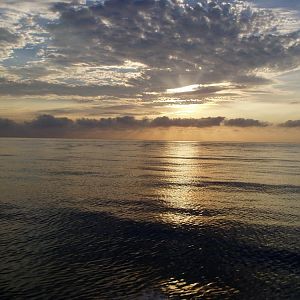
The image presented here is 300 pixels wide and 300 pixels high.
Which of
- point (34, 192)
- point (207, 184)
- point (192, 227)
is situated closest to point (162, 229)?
point (192, 227)

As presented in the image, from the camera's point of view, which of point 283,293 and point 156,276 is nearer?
point 283,293

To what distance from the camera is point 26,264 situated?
35031mm

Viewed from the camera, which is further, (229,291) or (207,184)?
(207,184)

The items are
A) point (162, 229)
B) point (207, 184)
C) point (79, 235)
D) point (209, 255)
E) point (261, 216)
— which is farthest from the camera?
point (207, 184)

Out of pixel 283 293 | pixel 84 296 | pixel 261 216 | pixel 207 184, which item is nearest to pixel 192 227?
pixel 261 216

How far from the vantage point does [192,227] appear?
50.7 m

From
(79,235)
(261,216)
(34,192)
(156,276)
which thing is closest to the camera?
(156,276)

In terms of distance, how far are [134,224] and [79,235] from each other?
8.99m

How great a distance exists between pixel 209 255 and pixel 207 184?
55.8 meters

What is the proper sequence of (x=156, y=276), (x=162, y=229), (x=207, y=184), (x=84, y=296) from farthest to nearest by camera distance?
(x=207, y=184), (x=162, y=229), (x=156, y=276), (x=84, y=296)

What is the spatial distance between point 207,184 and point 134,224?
46296mm

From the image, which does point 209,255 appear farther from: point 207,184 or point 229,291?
point 207,184

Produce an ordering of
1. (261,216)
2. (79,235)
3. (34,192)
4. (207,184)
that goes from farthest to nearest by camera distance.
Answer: (207,184) < (34,192) < (261,216) < (79,235)

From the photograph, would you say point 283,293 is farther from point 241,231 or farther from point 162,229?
point 162,229
